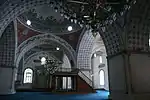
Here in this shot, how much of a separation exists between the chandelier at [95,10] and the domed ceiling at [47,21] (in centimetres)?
1097

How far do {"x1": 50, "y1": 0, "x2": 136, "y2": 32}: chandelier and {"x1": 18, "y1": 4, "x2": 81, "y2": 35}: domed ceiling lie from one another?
1097 cm

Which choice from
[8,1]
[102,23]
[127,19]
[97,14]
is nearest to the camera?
[97,14]

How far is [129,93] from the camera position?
8422 millimetres

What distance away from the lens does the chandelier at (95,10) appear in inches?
223

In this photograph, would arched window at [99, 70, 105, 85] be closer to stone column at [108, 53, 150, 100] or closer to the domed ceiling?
the domed ceiling

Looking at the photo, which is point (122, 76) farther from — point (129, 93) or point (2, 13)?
point (2, 13)

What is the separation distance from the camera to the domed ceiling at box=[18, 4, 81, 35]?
56.9 feet

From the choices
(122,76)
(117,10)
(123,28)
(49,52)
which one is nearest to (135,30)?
(123,28)

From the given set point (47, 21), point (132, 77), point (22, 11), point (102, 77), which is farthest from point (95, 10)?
point (102, 77)

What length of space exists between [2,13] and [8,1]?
792 millimetres

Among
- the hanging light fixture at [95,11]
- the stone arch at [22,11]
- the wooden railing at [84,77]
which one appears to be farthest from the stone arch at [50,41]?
the hanging light fixture at [95,11]

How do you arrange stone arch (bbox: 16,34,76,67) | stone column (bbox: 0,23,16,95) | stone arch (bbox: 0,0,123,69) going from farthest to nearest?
stone arch (bbox: 16,34,76,67)
stone column (bbox: 0,23,16,95)
stone arch (bbox: 0,0,123,69)

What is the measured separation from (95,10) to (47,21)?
13.8 meters

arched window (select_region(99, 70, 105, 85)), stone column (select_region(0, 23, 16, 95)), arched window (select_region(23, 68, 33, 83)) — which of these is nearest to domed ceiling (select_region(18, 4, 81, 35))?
stone column (select_region(0, 23, 16, 95))
